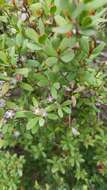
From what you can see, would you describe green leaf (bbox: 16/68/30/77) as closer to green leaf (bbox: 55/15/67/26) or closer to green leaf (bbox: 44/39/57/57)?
green leaf (bbox: 44/39/57/57)

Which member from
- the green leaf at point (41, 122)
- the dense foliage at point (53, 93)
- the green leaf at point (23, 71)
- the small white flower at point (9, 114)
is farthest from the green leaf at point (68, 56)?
the small white flower at point (9, 114)

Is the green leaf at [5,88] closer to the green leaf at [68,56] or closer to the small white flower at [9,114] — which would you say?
the small white flower at [9,114]

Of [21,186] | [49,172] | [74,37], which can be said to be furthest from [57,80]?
[21,186]

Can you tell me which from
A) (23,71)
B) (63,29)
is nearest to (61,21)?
(63,29)

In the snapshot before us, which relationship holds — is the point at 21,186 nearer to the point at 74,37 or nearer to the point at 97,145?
the point at 97,145

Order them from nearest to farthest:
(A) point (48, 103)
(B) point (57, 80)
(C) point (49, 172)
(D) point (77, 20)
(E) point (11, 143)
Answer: (D) point (77, 20) < (B) point (57, 80) < (A) point (48, 103) < (E) point (11, 143) < (C) point (49, 172)

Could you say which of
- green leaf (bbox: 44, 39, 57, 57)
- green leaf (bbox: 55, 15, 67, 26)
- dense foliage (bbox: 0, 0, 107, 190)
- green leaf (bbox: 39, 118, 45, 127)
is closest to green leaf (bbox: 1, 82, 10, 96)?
dense foliage (bbox: 0, 0, 107, 190)

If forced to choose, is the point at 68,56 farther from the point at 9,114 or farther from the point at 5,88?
the point at 9,114

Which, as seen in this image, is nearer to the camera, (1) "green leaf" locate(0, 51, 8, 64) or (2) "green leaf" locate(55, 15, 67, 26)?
(2) "green leaf" locate(55, 15, 67, 26)
